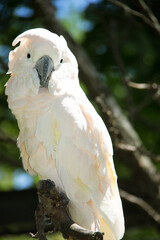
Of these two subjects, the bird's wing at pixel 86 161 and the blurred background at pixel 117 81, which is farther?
the blurred background at pixel 117 81

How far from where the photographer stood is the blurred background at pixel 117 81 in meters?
4.40

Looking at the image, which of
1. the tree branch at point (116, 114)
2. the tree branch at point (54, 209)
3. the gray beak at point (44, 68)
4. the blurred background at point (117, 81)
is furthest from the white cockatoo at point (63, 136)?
the tree branch at point (116, 114)

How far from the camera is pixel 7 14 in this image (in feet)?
13.8

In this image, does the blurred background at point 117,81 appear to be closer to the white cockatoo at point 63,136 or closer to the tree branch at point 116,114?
the tree branch at point 116,114

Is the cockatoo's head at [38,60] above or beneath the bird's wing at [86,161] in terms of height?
above

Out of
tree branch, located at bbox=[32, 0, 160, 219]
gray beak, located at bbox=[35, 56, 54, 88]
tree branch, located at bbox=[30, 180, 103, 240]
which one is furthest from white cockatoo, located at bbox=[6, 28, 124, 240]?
tree branch, located at bbox=[32, 0, 160, 219]

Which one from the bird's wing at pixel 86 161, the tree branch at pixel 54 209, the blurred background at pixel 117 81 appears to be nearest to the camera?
the tree branch at pixel 54 209

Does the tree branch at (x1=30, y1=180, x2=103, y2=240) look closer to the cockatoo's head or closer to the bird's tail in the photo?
the bird's tail

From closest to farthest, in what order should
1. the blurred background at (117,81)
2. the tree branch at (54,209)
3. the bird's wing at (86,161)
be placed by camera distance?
the tree branch at (54,209) < the bird's wing at (86,161) < the blurred background at (117,81)

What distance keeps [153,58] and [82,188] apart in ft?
9.11

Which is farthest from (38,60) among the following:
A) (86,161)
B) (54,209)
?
(54,209)

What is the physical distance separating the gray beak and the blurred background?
2.36 ft

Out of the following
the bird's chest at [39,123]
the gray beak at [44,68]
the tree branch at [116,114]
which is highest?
the gray beak at [44,68]

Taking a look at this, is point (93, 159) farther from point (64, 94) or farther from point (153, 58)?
point (153, 58)
